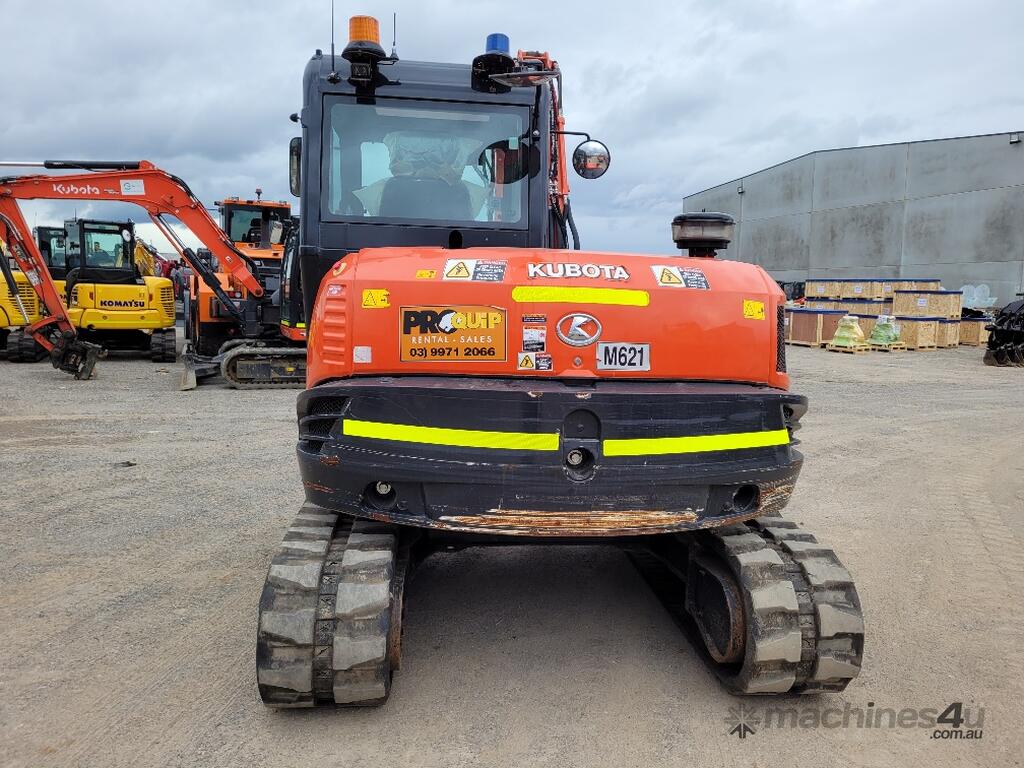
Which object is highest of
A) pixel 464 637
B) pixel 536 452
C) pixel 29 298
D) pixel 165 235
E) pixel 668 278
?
pixel 165 235

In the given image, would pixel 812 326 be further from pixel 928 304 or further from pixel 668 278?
pixel 668 278

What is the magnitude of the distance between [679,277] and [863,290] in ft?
69.2

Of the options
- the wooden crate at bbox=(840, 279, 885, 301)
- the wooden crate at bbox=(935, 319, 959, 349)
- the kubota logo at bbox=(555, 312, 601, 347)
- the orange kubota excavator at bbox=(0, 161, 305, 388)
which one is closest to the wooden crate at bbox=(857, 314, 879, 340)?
the wooden crate at bbox=(840, 279, 885, 301)

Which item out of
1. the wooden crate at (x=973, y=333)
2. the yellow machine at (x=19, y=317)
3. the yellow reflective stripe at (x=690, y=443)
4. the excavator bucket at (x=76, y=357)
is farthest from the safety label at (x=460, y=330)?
the wooden crate at (x=973, y=333)

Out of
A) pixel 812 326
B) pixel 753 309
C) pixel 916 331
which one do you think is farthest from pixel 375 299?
pixel 916 331

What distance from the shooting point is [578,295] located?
3160 millimetres

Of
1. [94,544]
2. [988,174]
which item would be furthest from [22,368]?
[988,174]

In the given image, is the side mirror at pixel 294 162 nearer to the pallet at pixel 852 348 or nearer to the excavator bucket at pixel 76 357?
the excavator bucket at pixel 76 357

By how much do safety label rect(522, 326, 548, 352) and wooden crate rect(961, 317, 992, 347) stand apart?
920 inches

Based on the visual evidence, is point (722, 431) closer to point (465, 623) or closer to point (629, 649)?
point (629, 649)

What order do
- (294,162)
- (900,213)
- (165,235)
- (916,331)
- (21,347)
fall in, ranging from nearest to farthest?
(294,162), (165,235), (21,347), (916,331), (900,213)

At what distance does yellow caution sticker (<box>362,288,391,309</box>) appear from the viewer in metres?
3.15

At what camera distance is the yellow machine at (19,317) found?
15141mm

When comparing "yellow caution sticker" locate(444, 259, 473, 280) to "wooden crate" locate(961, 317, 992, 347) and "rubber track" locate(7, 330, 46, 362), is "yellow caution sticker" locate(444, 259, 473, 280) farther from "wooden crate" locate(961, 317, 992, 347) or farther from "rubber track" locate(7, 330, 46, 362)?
"wooden crate" locate(961, 317, 992, 347)
